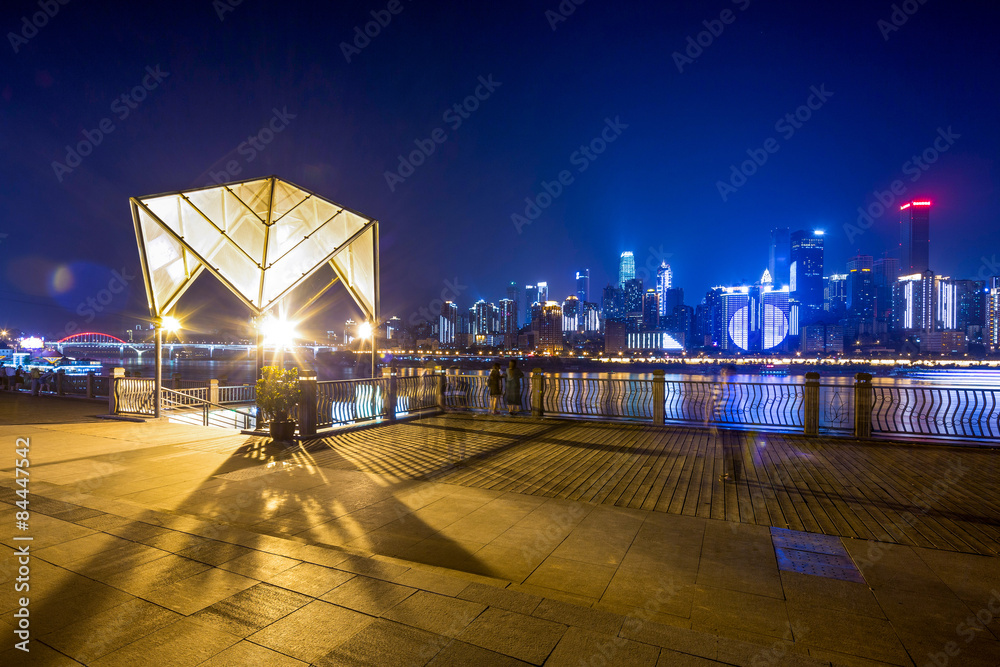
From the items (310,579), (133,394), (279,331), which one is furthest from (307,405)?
(133,394)

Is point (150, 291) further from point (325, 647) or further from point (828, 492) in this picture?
point (828, 492)

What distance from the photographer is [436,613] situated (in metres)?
3.28

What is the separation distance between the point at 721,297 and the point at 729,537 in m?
206

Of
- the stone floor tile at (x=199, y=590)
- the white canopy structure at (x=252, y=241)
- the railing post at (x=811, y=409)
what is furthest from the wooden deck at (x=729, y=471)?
the white canopy structure at (x=252, y=241)

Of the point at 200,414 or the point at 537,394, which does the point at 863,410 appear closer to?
the point at 537,394

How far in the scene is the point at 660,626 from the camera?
3080 mm

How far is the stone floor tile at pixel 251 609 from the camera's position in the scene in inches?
125

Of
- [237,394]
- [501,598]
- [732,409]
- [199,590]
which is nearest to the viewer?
[501,598]

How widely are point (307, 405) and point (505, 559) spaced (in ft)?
24.6

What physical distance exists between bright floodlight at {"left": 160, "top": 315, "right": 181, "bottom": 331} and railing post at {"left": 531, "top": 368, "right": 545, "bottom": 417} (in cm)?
1083

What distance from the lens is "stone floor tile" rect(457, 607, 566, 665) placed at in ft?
9.35

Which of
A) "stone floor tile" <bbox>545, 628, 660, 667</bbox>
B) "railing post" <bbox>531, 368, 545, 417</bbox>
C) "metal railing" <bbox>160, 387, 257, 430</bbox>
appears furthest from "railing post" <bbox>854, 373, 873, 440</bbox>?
"metal railing" <bbox>160, 387, 257, 430</bbox>

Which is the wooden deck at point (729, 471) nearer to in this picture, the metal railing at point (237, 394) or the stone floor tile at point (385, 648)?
the stone floor tile at point (385, 648)

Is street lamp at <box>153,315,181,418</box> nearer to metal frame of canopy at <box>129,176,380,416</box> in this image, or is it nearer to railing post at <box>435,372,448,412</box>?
metal frame of canopy at <box>129,176,380,416</box>
